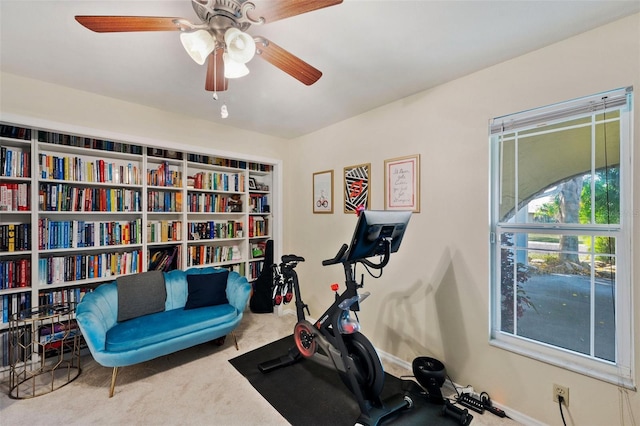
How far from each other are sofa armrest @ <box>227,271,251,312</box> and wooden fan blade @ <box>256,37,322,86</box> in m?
2.09

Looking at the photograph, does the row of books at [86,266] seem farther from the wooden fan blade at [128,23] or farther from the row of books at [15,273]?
the wooden fan blade at [128,23]

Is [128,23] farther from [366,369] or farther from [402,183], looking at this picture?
[366,369]

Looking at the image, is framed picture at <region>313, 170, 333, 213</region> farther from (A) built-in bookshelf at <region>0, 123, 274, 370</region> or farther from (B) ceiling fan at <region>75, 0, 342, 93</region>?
(B) ceiling fan at <region>75, 0, 342, 93</region>

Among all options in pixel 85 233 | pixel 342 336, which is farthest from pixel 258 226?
pixel 342 336

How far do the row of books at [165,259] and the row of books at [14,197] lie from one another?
1.09 meters

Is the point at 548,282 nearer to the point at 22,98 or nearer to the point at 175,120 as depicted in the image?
the point at 175,120

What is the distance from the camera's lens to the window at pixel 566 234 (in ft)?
4.98

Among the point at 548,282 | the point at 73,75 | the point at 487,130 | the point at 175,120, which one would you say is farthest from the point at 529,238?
the point at 73,75

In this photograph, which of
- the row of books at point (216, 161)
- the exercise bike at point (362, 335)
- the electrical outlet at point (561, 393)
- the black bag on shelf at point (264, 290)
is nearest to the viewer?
the electrical outlet at point (561, 393)

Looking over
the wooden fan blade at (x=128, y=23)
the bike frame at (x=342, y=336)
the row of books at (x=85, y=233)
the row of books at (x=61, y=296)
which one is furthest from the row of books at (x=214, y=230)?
the wooden fan blade at (x=128, y=23)

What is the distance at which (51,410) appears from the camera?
1839 millimetres

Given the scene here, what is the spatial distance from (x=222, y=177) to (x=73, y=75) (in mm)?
1662

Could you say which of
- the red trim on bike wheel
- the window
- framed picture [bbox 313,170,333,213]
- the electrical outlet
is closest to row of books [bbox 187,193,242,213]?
framed picture [bbox 313,170,333,213]

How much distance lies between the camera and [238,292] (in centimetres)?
278
